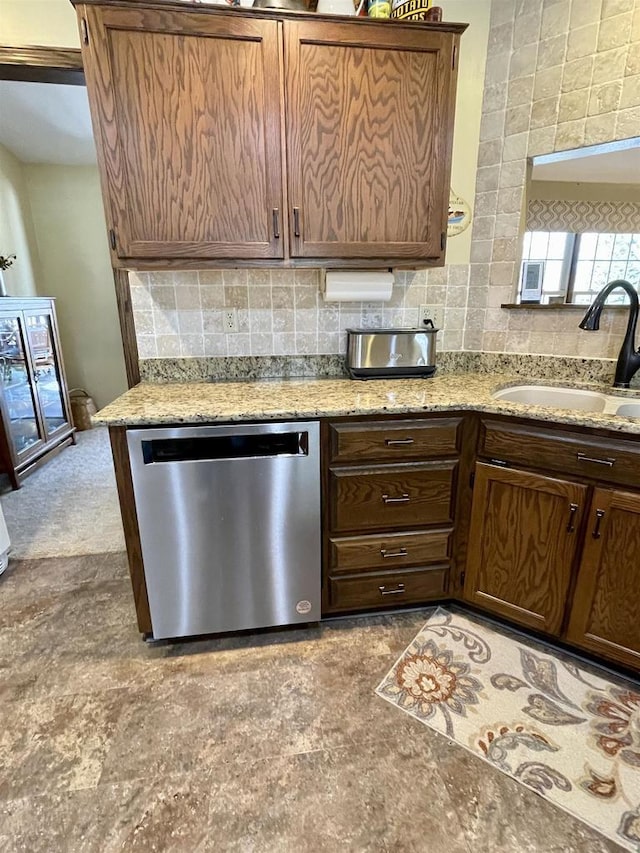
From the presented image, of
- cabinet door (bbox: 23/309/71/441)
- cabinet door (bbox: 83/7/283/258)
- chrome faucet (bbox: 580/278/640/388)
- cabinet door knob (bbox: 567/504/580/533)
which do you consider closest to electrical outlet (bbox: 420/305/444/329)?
chrome faucet (bbox: 580/278/640/388)

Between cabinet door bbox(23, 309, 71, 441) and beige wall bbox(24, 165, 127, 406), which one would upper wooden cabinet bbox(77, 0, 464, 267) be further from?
beige wall bbox(24, 165, 127, 406)

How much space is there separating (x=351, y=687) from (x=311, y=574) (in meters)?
0.41

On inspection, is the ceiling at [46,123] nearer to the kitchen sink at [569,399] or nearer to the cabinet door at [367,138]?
the cabinet door at [367,138]

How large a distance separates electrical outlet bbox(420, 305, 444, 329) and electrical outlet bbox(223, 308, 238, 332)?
915 millimetres

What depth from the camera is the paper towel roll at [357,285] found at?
73.0 inches

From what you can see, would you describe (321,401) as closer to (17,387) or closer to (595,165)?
(595,165)

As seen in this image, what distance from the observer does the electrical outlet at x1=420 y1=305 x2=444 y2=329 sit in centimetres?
213

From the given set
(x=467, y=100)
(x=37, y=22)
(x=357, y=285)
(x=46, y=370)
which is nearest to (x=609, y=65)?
(x=467, y=100)

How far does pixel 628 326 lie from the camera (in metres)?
1.72

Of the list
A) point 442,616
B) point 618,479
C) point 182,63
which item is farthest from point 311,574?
point 182,63

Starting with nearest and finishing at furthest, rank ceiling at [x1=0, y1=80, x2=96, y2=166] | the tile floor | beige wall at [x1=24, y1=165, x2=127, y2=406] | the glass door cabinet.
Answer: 1. the tile floor
2. ceiling at [x1=0, y1=80, x2=96, y2=166]
3. the glass door cabinet
4. beige wall at [x1=24, y1=165, x2=127, y2=406]

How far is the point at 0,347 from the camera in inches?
124

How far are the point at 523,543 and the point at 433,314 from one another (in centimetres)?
115

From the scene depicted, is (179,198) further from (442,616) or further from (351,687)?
(442,616)
